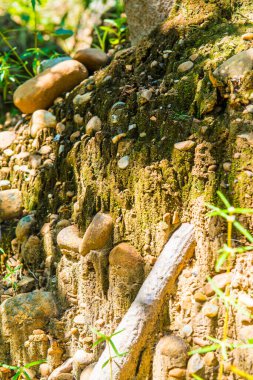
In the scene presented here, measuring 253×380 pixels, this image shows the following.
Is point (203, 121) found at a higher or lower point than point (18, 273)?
higher

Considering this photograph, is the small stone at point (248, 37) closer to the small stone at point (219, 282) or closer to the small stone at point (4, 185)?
the small stone at point (219, 282)

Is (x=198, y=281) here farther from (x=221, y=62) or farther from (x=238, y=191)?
(x=221, y=62)

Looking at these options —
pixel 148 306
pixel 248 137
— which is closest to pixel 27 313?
pixel 148 306

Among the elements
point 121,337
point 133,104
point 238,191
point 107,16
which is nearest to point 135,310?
point 121,337

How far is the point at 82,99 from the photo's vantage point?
82.6 inches

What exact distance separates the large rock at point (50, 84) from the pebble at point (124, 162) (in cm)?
68

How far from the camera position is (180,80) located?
1.77 meters

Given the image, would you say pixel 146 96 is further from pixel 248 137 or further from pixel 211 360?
pixel 211 360

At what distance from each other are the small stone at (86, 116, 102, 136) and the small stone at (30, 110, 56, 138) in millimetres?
292

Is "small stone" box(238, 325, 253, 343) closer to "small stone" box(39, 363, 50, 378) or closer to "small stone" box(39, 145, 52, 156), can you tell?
"small stone" box(39, 363, 50, 378)

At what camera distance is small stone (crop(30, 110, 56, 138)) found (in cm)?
220

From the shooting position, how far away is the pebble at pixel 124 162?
1.71 metres

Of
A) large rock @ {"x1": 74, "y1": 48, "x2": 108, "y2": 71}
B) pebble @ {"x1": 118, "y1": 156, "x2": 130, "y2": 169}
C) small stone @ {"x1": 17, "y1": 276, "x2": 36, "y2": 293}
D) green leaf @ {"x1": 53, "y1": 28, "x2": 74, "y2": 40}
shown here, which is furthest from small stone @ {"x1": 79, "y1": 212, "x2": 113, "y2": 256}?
green leaf @ {"x1": 53, "y1": 28, "x2": 74, "y2": 40}

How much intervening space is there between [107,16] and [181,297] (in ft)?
5.91
